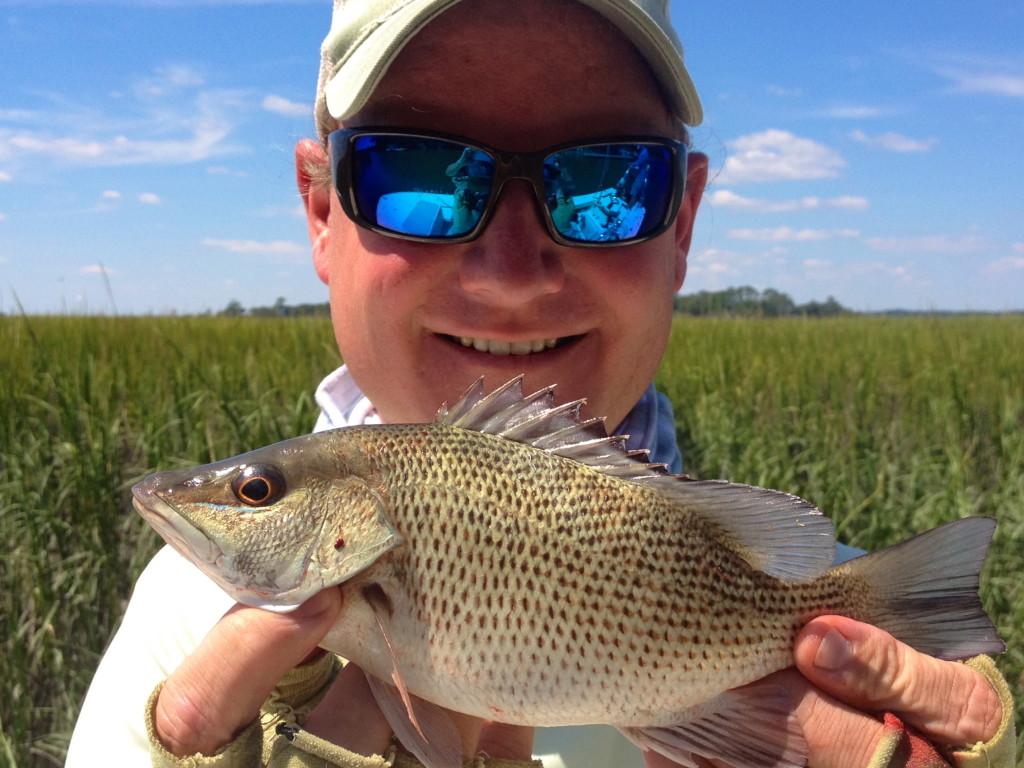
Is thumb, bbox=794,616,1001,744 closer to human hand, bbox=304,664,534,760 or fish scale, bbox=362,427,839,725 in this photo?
fish scale, bbox=362,427,839,725

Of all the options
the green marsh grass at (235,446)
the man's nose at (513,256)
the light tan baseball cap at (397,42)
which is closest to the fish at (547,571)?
the man's nose at (513,256)

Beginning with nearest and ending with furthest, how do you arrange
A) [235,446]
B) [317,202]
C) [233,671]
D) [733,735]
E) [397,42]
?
[233,671], [733,735], [397,42], [317,202], [235,446]

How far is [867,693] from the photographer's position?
4.75ft

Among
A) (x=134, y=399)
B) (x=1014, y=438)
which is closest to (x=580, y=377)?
(x=134, y=399)

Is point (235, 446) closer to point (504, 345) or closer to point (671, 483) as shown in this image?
point (504, 345)

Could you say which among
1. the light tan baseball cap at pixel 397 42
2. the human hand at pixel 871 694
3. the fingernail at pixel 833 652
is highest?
the light tan baseball cap at pixel 397 42

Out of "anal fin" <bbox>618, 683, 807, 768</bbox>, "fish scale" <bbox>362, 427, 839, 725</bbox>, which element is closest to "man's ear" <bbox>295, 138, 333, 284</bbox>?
"fish scale" <bbox>362, 427, 839, 725</bbox>

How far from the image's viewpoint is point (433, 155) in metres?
1.86

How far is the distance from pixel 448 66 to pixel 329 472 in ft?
3.39

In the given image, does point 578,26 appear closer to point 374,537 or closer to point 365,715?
point 374,537

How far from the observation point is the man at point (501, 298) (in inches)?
58.2

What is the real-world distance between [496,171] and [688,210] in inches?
35.9

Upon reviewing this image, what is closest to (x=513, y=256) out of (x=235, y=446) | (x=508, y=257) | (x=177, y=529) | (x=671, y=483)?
(x=508, y=257)

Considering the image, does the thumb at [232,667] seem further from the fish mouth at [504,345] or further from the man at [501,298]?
the fish mouth at [504,345]
